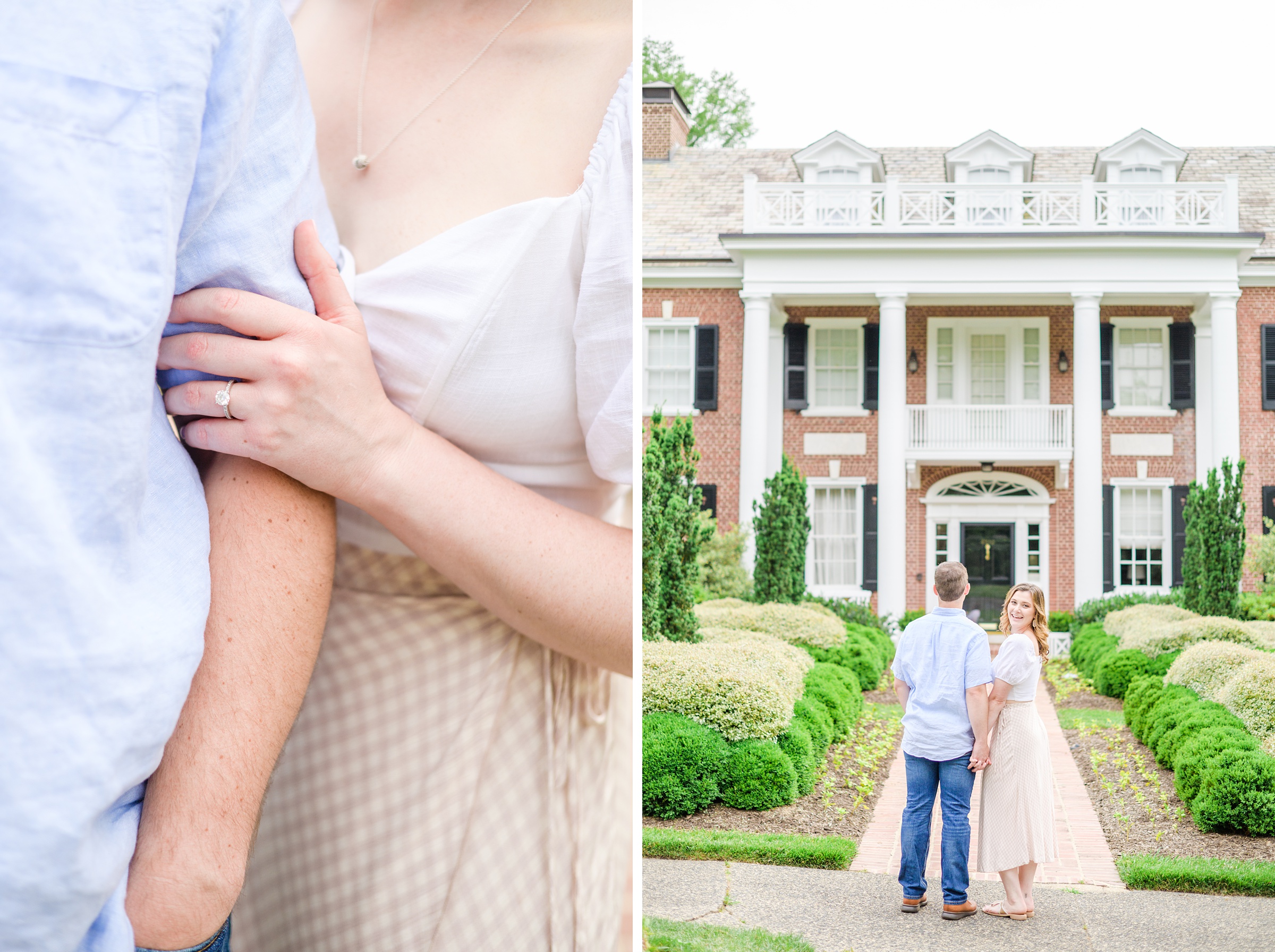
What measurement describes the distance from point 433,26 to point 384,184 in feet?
0.85

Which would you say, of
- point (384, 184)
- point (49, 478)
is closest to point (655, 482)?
point (384, 184)

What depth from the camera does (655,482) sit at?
1982 mm

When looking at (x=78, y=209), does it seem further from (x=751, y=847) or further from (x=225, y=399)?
(x=751, y=847)

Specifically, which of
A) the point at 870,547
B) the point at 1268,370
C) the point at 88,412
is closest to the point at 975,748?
the point at 870,547

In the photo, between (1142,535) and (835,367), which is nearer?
(1142,535)

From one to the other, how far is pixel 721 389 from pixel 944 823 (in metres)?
0.95

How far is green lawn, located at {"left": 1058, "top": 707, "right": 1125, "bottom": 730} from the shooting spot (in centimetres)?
185

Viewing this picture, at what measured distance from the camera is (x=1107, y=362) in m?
1.84

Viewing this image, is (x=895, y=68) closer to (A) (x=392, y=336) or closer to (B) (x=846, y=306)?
(B) (x=846, y=306)

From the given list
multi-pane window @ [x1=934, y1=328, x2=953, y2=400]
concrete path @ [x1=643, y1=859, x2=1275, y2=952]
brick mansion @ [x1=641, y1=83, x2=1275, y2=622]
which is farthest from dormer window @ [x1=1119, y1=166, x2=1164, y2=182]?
concrete path @ [x1=643, y1=859, x2=1275, y2=952]

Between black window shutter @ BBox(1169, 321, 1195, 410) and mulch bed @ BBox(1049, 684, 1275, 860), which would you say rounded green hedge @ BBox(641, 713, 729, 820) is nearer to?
mulch bed @ BBox(1049, 684, 1275, 860)

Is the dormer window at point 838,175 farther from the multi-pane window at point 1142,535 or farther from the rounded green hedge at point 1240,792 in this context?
the rounded green hedge at point 1240,792

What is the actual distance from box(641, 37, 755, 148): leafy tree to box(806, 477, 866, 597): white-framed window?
72cm

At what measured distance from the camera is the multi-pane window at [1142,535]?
1822 millimetres
